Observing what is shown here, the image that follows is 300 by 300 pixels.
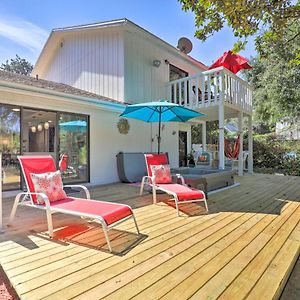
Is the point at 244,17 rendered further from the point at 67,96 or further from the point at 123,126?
the point at 123,126

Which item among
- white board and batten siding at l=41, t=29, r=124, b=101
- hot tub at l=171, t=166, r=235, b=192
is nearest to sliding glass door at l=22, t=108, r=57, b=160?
white board and batten siding at l=41, t=29, r=124, b=101

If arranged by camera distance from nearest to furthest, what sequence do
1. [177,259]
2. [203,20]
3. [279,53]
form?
[177,259], [203,20], [279,53]

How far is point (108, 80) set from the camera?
997 cm

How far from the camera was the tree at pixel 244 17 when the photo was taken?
15.1 feet

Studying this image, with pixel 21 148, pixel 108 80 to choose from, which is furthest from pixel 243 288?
pixel 108 80

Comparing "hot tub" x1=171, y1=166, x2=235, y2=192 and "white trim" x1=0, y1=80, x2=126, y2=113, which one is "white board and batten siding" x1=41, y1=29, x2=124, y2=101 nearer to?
"white trim" x1=0, y1=80, x2=126, y2=113

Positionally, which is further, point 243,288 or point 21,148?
point 21,148

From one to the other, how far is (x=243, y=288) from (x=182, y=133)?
11865 millimetres

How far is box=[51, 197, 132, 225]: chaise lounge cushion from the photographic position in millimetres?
3182

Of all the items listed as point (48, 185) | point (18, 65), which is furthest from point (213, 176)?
point (18, 65)

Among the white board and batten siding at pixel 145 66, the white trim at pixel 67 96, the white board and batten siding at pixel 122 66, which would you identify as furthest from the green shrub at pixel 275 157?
the white trim at pixel 67 96

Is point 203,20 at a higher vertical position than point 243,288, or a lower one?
higher

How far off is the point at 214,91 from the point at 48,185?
23.3ft

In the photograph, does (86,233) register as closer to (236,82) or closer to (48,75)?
(236,82)
